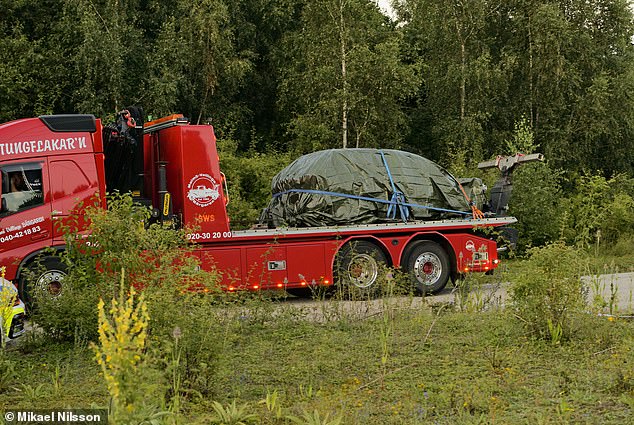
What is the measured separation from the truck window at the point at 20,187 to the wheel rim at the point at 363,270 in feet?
17.8

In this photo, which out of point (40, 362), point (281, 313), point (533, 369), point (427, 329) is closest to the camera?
point (533, 369)

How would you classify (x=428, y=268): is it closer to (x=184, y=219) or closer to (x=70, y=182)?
(x=184, y=219)

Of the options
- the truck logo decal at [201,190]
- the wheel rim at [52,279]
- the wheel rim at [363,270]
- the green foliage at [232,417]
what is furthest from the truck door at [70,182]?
the green foliage at [232,417]

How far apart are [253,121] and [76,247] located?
25371mm

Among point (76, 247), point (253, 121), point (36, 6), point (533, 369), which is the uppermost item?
point (36, 6)

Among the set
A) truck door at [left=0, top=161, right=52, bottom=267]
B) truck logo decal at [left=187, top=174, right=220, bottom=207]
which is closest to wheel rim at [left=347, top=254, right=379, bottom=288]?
truck logo decal at [left=187, top=174, right=220, bottom=207]

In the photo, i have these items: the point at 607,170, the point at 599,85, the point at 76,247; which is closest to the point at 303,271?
the point at 76,247

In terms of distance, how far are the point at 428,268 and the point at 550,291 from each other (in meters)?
6.84

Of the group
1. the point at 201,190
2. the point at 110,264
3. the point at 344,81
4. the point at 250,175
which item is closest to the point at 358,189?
the point at 201,190

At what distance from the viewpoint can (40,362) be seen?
29.3ft

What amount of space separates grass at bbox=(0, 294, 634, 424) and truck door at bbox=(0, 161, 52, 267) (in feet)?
11.6

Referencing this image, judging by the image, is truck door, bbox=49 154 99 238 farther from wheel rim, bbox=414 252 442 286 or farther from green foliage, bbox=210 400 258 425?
green foliage, bbox=210 400 258 425

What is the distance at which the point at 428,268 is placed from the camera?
15.7m

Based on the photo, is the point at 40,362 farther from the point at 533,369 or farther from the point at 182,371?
the point at 533,369
